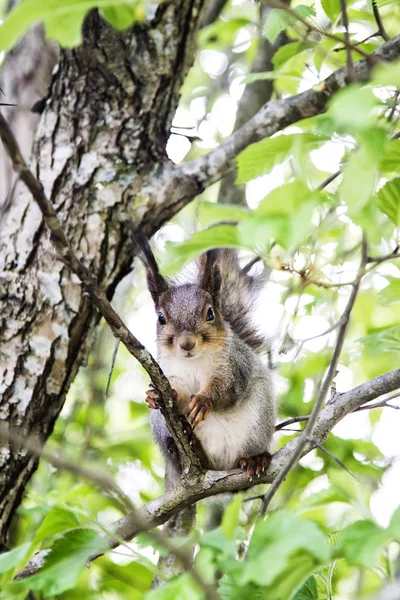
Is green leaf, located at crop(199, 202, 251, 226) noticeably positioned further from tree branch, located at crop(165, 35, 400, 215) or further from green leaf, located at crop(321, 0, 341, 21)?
tree branch, located at crop(165, 35, 400, 215)

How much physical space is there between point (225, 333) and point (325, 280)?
35.4 inches

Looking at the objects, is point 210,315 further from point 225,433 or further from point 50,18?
point 50,18

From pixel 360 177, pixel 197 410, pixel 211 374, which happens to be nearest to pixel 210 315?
pixel 211 374

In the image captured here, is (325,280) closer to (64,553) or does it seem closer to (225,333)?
(64,553)

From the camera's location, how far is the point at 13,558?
98 cm

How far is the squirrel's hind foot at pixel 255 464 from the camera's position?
1666 millimetres

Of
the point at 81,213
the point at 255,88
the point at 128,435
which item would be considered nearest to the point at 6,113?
the point at 81,213

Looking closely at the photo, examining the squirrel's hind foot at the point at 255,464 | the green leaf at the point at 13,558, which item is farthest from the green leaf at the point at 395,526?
the squirrel's hind foot at the point at 255,464

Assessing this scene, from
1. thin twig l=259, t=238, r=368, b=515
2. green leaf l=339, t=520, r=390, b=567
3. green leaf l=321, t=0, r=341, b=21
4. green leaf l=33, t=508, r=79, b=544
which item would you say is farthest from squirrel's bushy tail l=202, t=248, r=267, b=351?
green leaf l=339, t=520, r=390, b=567

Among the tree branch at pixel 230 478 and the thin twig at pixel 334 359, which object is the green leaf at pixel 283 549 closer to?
the thin twig at pixel 334 359

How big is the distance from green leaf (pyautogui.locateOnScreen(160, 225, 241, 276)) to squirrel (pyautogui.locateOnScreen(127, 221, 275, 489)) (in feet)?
3.51

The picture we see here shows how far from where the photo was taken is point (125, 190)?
1909 mm

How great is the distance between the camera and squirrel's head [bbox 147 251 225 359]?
1.92m

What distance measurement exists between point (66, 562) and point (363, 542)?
1.33ft
